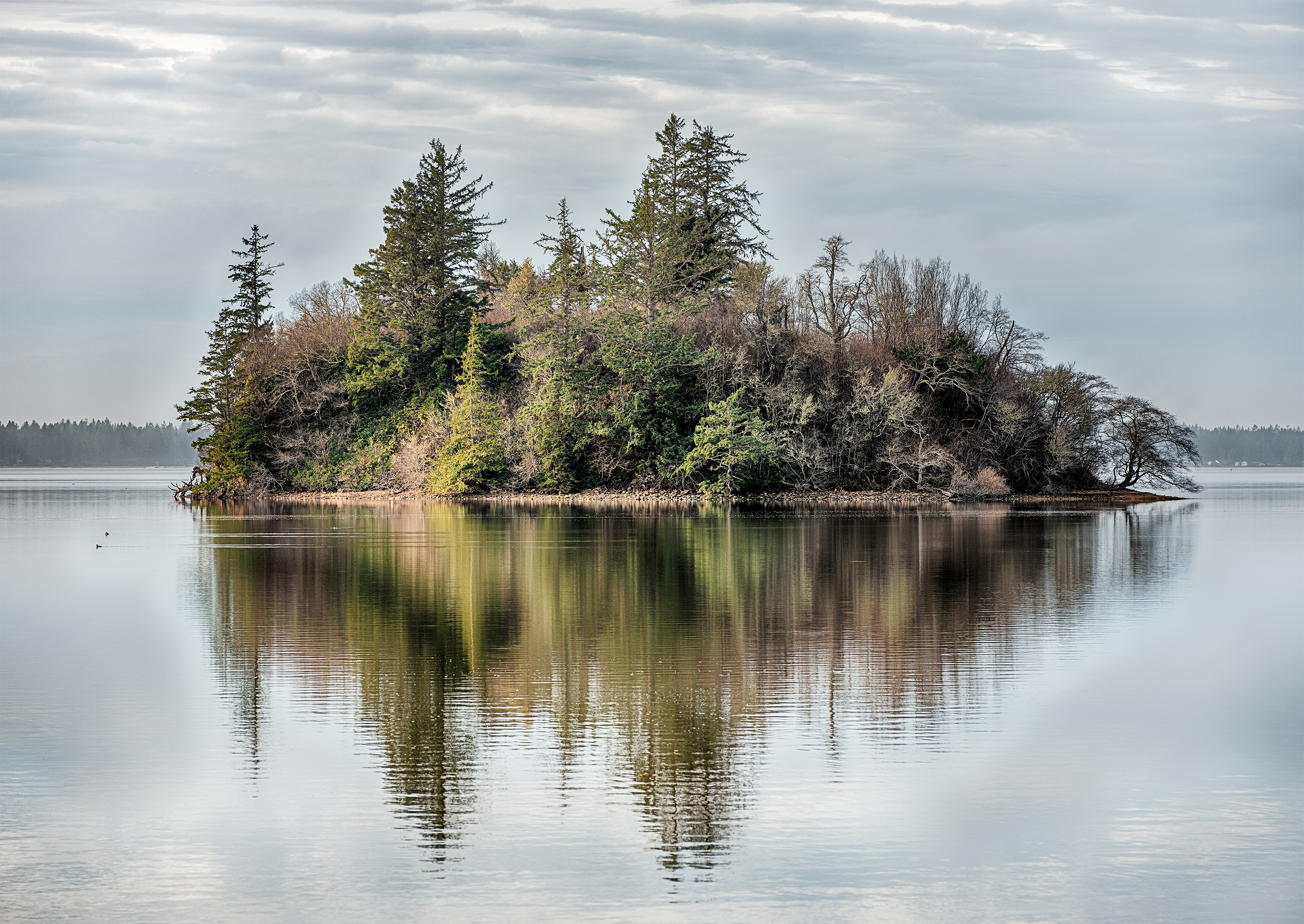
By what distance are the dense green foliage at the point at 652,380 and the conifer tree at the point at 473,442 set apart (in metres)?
0.11

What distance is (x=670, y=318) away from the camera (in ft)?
193

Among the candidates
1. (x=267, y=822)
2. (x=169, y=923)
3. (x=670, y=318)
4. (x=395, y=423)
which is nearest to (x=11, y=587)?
(x=267, y=822)

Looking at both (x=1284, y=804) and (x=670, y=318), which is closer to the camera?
(x=1284, y=804)

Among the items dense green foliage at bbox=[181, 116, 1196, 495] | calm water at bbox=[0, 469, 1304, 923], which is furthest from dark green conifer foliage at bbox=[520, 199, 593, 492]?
calm water at bbox=[0, 469, 1304, 923]

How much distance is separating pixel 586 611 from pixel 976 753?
8875 millimetres

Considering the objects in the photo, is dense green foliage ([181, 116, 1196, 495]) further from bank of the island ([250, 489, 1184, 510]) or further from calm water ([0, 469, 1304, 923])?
calm water ([0, 469, 1304, 923])

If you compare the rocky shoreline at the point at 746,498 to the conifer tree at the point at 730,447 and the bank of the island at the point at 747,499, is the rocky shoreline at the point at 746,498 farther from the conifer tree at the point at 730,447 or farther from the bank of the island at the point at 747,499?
the conifer tree at the point at 730,447

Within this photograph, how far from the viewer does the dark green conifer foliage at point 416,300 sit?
218 feet

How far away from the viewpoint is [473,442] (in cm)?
6197

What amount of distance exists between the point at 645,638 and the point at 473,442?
1844 inches

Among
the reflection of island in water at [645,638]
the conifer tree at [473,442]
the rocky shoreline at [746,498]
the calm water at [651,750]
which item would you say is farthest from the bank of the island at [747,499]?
the calm water at [651,750]

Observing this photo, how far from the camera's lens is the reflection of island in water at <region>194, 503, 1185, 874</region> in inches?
406

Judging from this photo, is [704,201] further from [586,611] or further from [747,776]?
[747,776]

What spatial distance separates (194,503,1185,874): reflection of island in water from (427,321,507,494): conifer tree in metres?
27.2
